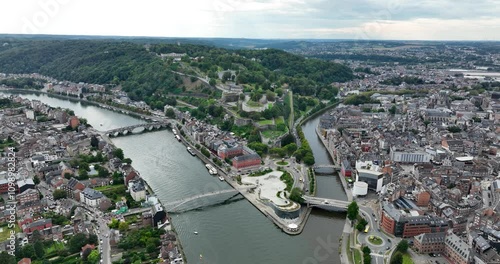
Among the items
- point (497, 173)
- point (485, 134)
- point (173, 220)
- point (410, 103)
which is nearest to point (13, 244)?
point (173, 220)

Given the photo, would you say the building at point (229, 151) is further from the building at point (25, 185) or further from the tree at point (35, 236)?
the tree at point (35, 236)

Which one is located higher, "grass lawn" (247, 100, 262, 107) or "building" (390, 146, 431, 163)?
"grass lawn" (247, 100, 262, 107)

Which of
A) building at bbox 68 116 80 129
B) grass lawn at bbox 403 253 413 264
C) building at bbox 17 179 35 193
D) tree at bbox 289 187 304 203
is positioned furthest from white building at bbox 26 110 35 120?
grass lawn at bbox 403 253 413 264

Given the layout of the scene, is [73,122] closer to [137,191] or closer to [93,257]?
[137,191]

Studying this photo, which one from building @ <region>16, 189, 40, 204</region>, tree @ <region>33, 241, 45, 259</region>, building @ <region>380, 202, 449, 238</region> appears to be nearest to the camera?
tree @ <region>33, 241, 45, 259</region>

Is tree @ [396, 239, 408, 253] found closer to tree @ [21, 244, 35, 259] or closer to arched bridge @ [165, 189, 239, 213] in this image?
arched bridge @ [165, 189, 239, 213]

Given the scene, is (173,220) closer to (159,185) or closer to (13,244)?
(159,185)

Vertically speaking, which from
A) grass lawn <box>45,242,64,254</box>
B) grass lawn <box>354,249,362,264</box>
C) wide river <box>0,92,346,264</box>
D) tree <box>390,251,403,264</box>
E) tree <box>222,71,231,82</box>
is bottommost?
wide river <box>0,92,346,264</box>
